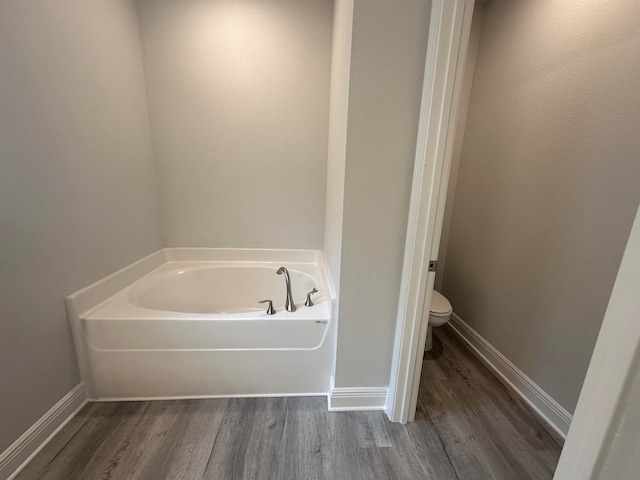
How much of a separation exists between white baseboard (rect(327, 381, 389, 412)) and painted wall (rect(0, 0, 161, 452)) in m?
1.35

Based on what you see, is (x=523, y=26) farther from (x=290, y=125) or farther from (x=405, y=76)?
(x=290, y=125)

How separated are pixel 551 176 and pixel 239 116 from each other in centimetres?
201

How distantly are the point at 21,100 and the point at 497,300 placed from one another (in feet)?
8.81

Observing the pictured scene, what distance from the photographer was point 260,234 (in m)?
2.25

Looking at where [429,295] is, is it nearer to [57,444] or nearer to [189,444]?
[189,444]

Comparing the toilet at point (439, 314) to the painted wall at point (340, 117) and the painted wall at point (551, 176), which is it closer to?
the painted wall at point (551, 176)

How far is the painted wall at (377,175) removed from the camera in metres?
1.07

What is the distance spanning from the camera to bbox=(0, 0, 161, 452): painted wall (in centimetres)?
108

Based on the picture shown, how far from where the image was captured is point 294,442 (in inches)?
49.4

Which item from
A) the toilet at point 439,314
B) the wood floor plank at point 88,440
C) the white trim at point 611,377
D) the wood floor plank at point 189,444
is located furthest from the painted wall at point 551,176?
the wood floor plank at point 88,440

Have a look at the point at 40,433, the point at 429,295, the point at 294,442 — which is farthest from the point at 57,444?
the point at 429,295

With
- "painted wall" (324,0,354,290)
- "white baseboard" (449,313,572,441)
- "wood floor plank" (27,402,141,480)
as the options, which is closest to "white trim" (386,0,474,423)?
"painted wall" (324,0,354,290)

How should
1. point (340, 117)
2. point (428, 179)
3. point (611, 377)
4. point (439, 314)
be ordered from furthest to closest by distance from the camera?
point (439, 314) < point (340, 117) < point (428, 179) < point (611, 377)

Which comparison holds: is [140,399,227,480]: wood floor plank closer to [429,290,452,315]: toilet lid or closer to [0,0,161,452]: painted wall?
[0,0,161,452]: painted wall
